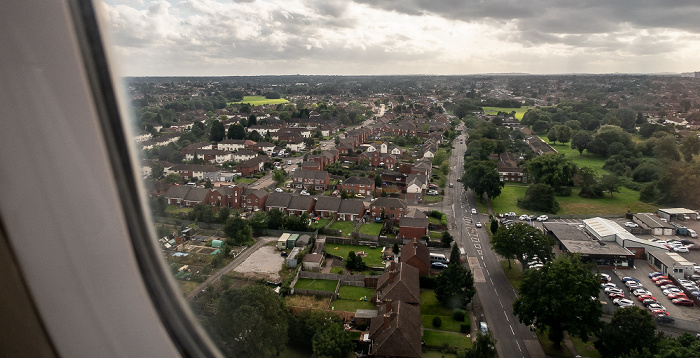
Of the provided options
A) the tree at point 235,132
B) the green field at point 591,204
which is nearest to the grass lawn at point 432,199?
the green field at point 591,204

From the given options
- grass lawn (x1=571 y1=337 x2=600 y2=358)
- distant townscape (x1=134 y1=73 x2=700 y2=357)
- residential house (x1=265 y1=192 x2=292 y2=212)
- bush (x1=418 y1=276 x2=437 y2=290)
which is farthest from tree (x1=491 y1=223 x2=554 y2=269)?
residential house (x1=265 y1=192 x2=292 y2=212)

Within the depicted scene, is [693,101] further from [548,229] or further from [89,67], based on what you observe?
[89,67]

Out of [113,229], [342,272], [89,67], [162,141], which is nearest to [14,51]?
[89,67]

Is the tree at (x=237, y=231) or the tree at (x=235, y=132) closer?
the tree at (x=237, y=231)

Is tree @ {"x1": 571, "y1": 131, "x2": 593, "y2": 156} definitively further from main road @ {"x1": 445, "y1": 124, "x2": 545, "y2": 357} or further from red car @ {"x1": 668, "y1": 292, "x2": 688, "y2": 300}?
red car @ {"x1": 668, "y1": 292, "x2": 688, "y2": 300}

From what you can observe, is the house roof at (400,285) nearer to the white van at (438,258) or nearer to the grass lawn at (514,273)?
the white van at (438,258)

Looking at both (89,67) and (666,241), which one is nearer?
(89,67)

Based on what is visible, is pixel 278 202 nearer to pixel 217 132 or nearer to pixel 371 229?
pixel 371 229
